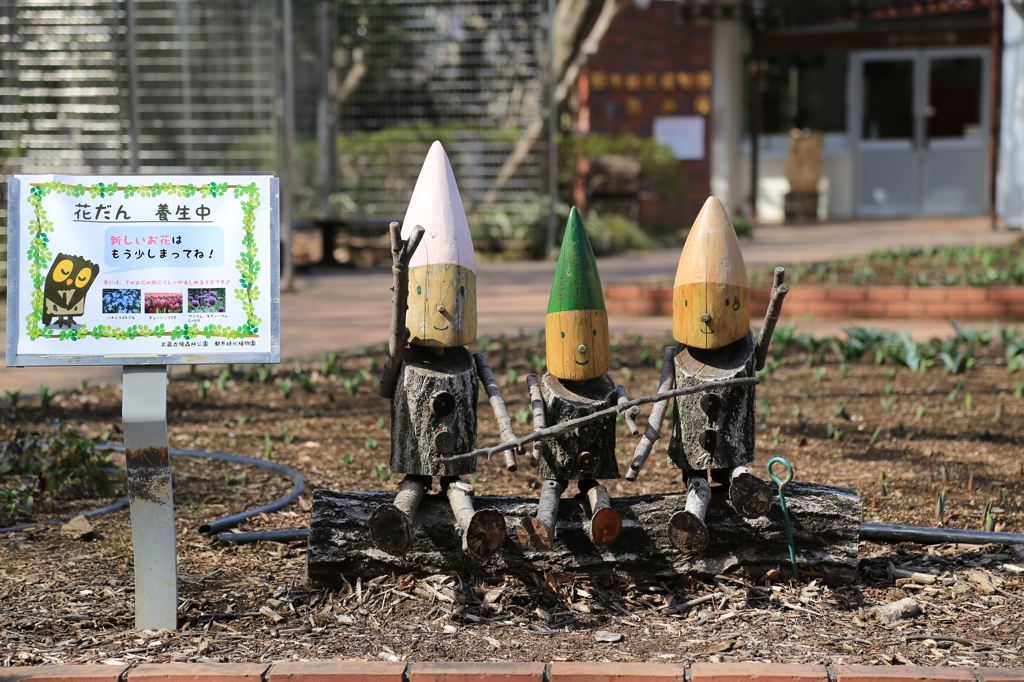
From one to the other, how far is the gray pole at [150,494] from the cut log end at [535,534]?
101 centimetres

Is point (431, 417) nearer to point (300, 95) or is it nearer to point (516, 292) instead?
point (516, 292)

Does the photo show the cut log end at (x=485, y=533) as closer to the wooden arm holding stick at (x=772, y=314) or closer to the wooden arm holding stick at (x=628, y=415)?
the wooden arm holding stick at (x=628, y=415)

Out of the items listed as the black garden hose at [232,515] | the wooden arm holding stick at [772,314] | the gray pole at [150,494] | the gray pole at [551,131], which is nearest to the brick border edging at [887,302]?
the gray pole at [551,131]

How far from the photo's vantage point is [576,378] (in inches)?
132

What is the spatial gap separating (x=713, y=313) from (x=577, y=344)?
16.8 inches

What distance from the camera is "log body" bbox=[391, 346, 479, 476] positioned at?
3322mm

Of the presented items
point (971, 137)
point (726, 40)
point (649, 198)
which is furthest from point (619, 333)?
point (971, 137)

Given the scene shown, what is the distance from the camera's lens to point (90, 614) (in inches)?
128

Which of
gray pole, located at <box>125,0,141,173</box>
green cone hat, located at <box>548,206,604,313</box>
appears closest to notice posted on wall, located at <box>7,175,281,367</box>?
green cone hat, located at <box>548,206,604,313</box>

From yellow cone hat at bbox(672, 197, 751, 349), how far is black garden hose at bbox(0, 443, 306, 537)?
1.62 m

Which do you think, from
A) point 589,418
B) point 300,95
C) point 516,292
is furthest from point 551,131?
point 589,418

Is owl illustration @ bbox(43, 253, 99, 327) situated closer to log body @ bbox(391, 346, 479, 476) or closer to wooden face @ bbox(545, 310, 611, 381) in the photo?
log body @ bbox(391, 346, 479, 476)

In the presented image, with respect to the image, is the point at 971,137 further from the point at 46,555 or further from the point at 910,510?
the point at 46,555

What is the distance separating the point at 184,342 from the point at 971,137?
717 inches
